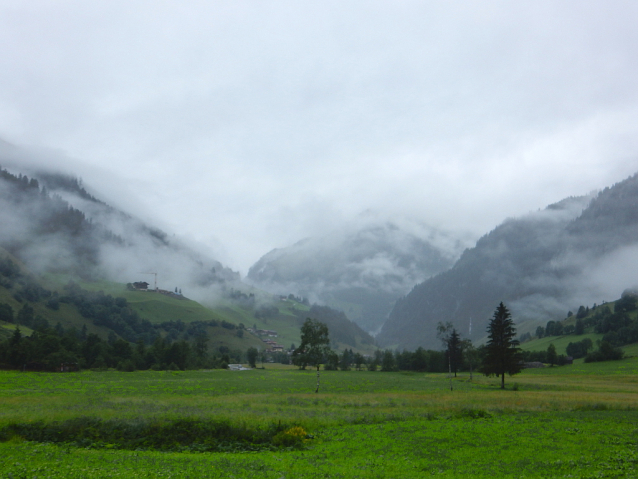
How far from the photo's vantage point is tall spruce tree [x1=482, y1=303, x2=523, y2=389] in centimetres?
8262

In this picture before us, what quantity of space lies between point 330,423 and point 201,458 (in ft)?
40.3

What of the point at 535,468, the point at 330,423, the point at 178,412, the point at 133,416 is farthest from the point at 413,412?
the point at 133,416

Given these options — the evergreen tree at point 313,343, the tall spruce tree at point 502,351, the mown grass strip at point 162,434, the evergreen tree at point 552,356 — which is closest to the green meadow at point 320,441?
the mown grass strip at point 162,434

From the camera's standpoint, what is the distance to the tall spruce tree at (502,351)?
82.6 meters

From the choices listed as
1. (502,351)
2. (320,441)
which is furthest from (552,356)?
(320,441)

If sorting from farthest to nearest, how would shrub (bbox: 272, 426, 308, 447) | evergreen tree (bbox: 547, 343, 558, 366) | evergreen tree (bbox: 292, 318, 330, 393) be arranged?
evergreen tree (bbox: 547, 343, 558, 366) < evergreen tree (bbox: 292, 318, 330, 393) < shrub (bbox: 272, 426, 308, 447)

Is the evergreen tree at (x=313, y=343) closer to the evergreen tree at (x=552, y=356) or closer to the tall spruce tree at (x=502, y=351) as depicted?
the tall spruce tree at (x=502, y=351)

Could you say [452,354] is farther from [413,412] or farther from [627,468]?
[627,468]

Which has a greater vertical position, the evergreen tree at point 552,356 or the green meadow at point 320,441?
the green meadow at point 320,441

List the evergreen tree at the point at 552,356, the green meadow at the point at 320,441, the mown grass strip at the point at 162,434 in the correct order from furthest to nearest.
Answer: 1. the evergreen tree at the point at 552,356
2. the mown grass strip at the point at 162,434
3. the green meadow at the point at 320,441

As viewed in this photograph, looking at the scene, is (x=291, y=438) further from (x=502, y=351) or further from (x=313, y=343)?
(x=502, y=351)

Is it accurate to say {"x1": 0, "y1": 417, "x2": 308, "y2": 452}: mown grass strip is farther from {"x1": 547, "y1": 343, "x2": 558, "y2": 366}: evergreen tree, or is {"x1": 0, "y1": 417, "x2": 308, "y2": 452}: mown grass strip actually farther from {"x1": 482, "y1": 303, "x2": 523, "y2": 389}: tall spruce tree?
{"x1": 547, "y1": 343, "x2": 558, "y2": 366}: evergreen tree

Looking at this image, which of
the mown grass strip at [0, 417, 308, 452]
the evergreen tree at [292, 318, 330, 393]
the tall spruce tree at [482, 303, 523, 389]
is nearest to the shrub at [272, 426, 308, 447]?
the mown grass strip at [0, 417, 308, 452]

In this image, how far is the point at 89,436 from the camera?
31.1 m
